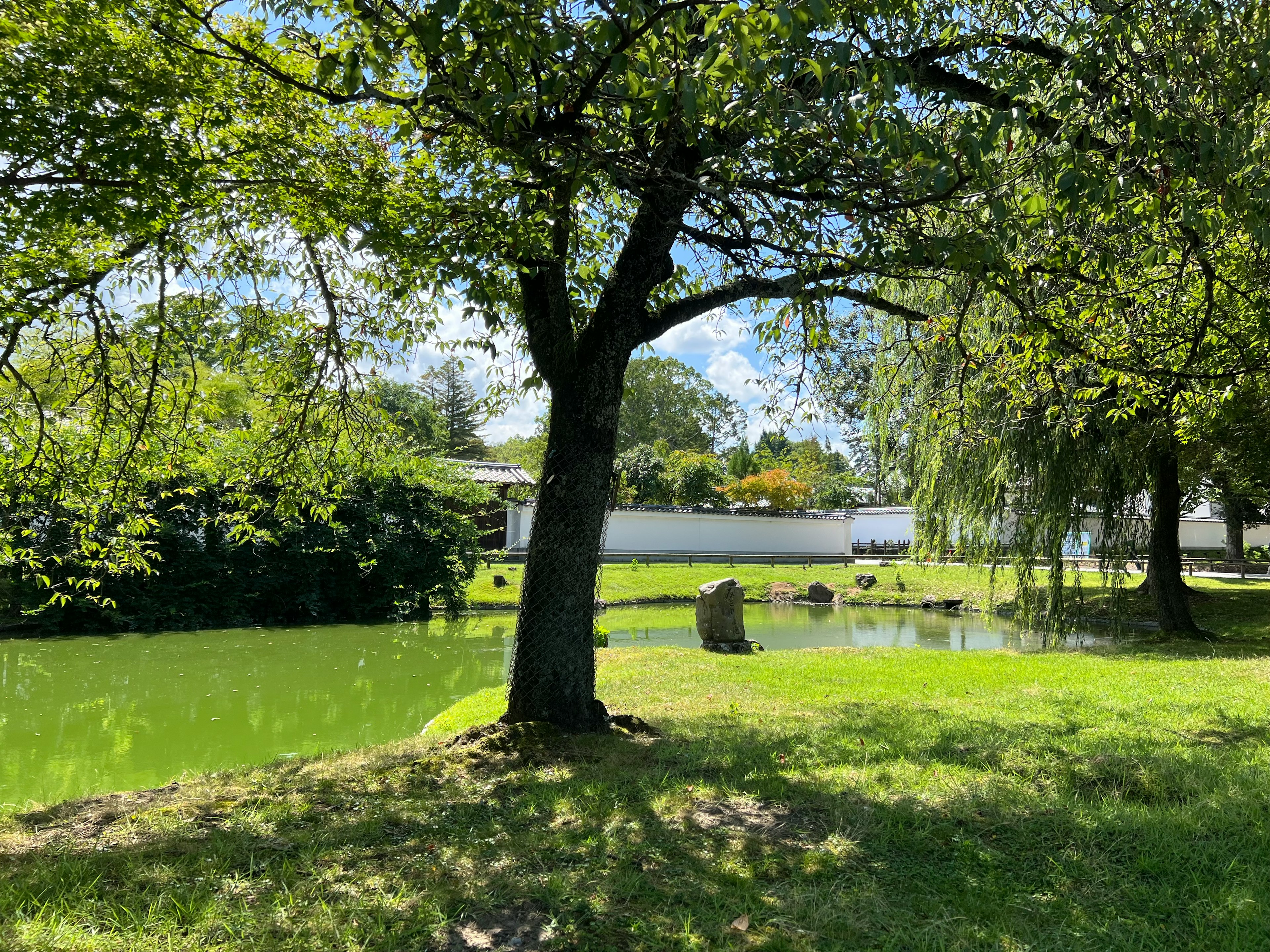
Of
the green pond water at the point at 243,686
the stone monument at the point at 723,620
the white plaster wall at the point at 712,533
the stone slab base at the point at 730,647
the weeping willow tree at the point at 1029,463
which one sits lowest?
the green pond water at the point at 243,686

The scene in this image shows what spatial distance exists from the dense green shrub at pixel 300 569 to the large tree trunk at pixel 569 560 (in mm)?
9023

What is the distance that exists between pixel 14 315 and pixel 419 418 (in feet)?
108

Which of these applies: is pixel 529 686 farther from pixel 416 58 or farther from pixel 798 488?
pixel 798 488

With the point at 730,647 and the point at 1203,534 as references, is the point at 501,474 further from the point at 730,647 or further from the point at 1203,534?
the point at 1203,534

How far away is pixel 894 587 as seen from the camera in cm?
2319

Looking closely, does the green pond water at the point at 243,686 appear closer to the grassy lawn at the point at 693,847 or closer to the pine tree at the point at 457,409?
the grassy lawn at the point at 693,847

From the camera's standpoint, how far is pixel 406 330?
6.54 meters

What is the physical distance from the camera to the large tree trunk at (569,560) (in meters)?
4.74

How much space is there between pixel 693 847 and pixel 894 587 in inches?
850

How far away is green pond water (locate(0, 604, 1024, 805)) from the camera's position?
22.7 ft

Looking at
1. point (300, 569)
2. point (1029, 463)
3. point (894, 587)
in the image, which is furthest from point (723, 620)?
point (894, 587)

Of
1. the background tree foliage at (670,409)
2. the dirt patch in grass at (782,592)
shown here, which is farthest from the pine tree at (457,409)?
the dirt patch in grass at (782,592)

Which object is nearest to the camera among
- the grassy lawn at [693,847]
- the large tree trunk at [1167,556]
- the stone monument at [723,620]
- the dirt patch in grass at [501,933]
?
the dirt patch in grass at [501,933]

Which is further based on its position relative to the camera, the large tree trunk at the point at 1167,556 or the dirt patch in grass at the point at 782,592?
the dirt patch in grass at the point at 782,592
